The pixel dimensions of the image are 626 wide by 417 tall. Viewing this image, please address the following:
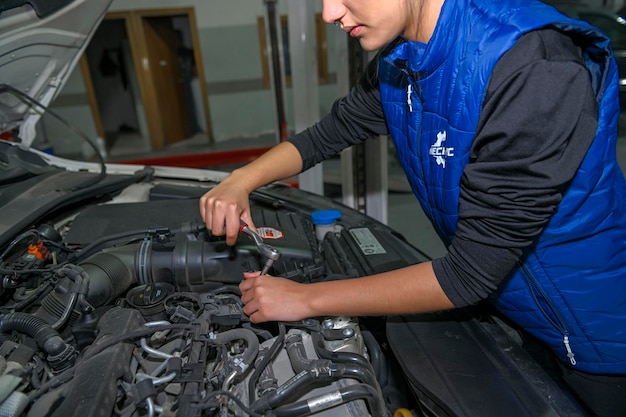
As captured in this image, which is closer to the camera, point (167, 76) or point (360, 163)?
point (360, 163)

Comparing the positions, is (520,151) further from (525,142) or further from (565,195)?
(565,195)

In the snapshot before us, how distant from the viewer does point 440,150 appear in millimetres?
862

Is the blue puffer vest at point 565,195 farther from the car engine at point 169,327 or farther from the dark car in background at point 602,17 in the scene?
the dark car in background at point 602,17

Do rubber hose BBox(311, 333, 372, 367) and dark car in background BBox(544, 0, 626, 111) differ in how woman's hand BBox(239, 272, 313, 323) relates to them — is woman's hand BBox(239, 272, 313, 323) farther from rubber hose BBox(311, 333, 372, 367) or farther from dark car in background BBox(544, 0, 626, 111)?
dark car in background BBox(544, 0, 626, 111)

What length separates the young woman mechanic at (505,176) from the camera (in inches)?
26.5

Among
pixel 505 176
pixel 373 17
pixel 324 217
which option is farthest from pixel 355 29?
pixel 324 217

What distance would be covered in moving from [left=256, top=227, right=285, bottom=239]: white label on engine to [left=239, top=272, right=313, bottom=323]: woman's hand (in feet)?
1.04

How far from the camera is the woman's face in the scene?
756 mm

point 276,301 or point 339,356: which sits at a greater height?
point 276,301

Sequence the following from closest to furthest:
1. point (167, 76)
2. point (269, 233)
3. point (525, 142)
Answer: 1. point (525, 142)
2. point (269, 233)
3. point (167, 76)

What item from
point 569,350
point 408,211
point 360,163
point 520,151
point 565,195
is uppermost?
point 520,151

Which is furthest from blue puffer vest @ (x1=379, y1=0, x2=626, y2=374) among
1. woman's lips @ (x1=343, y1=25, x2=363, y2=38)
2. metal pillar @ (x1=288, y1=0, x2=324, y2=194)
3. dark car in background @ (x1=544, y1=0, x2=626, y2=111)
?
dark car in background @ (x1=544, y1=0, x2=626, y2=111)

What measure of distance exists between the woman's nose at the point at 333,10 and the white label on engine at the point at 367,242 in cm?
74

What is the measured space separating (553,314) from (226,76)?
627cm
